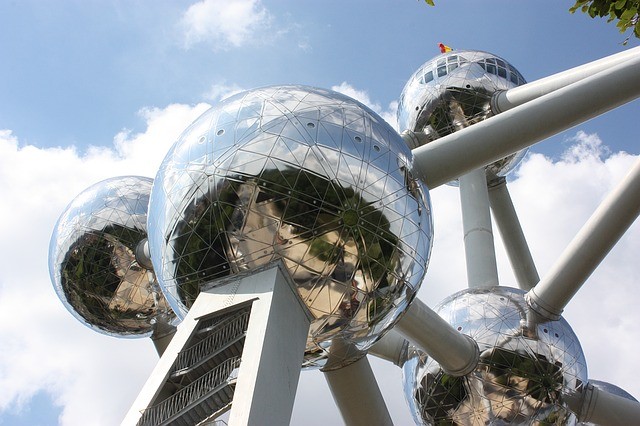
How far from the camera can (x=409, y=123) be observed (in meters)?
14.8

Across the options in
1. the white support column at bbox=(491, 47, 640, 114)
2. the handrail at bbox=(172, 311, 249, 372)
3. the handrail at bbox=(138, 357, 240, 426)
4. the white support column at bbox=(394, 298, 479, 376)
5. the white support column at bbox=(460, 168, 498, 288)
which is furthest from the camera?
the white support column at bbox=(460, 168, 498, 288)

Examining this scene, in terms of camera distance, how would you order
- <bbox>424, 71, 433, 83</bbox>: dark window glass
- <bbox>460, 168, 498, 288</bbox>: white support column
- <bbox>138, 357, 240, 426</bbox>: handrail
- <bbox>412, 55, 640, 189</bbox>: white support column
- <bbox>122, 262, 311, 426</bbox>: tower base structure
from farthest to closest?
1. <bbox>424, 71, 433, 83</bbox>: dark window glass
2. <bbox>460, 168, 498, 288</bbox>: white support column
3. <bbox>412, 55, 640, 189</bbox>: white support column
4. <bbox>138, 357, 240, 426</bbox>: handrail
5. <bbox>122, 262, 311, 426</bbox>: tower base structure

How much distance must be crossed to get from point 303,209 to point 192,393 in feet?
6.06

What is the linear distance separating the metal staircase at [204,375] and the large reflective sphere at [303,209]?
473mm

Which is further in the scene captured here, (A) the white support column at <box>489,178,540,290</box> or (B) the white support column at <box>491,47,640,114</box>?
(A) the white support column at <box>489,178,540,290</box>

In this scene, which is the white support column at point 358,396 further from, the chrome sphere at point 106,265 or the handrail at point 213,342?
the handrail at point 213,342

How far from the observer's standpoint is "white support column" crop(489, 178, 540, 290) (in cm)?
1497

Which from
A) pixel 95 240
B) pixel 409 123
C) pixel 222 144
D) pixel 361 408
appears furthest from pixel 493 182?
pixel 222 144

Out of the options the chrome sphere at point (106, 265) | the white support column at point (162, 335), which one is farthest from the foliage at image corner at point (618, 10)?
the white support column at point (162, 335)

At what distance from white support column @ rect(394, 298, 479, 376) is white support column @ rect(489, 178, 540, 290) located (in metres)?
4.70

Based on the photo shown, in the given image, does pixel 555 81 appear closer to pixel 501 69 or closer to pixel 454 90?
pixel 454 90

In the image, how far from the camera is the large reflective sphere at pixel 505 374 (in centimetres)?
1041

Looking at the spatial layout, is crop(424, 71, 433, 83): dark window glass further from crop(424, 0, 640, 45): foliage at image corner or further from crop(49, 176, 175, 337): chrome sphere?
crop(424, 0, 640, 45): foliage at image corner

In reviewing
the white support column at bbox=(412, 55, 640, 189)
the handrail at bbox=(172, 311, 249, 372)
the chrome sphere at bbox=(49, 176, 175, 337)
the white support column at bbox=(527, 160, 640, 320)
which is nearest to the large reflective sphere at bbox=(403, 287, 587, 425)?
the white support column at bbox=(527, 160, 640, 320)
